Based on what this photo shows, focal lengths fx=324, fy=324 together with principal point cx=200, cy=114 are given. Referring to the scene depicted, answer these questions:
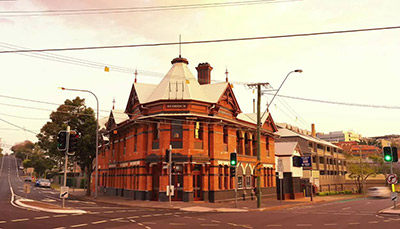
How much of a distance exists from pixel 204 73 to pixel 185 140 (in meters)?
11.6

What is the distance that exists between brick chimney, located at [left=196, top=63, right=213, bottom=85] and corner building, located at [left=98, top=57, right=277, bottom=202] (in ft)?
0.46

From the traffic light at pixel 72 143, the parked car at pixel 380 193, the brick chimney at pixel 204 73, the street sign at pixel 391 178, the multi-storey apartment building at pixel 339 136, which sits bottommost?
the parked car at pixel 380 193

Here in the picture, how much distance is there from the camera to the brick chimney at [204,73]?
38469 millimetres

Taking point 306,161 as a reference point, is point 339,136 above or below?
above

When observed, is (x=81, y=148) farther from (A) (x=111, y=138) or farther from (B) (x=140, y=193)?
(B) (x=140, y=193)

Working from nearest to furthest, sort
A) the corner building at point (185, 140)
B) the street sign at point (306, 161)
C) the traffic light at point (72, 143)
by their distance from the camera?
1. the traffic light at point (72, 143)
2. the corner building at point (185, 140)
3. the street sign at point (306, 161)

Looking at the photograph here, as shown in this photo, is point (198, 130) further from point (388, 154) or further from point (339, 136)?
point (339, 136)

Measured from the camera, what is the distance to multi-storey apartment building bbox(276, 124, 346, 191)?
59.1 meters

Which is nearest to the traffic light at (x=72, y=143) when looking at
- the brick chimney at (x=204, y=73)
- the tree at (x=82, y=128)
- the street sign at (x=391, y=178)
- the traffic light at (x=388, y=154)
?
the tree at (x=82, y=128)

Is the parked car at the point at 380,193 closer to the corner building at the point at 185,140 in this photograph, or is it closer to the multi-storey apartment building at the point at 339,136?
the corner building at the point at 185,140

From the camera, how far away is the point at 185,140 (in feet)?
98.5

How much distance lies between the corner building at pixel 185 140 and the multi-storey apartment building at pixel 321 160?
24122 millimetres

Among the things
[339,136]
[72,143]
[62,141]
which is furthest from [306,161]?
[339,136]

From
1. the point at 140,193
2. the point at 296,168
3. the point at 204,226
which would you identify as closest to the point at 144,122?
the point at 140,193
